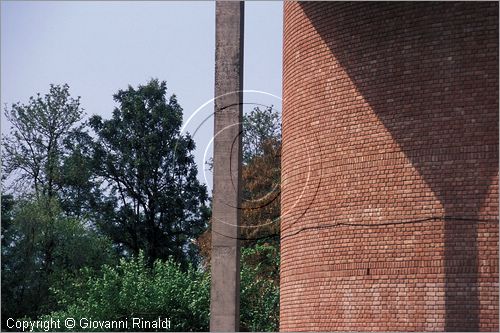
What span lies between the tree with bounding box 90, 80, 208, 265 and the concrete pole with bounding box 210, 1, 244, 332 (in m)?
26.6

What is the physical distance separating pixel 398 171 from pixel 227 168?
7.72 ft

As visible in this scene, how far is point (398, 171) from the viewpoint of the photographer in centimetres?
1512

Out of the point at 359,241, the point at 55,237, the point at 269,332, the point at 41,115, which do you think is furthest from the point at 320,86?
the point at 41,115

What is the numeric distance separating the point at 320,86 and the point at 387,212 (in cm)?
227

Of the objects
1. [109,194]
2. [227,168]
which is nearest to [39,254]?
[109,194]

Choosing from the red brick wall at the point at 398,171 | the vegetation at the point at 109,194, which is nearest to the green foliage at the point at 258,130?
the vegetation at the point at 109,194

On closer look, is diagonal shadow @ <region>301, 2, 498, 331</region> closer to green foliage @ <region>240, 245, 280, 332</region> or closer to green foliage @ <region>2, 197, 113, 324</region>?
green foliage @ <region>240, 245, 280, 332</region>

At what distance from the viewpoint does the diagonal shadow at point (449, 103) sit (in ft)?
47.5

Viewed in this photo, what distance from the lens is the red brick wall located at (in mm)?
14509

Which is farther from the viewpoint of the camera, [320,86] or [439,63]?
[320,86]

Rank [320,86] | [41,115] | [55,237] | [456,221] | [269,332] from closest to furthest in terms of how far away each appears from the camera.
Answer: [456,221] → [320,86] → [269,332] → [55,237] → [41,115]

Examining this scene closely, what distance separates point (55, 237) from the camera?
37.3m

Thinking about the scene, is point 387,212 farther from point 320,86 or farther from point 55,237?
point 55,237

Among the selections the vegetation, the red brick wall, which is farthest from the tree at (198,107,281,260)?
the red brick wall
